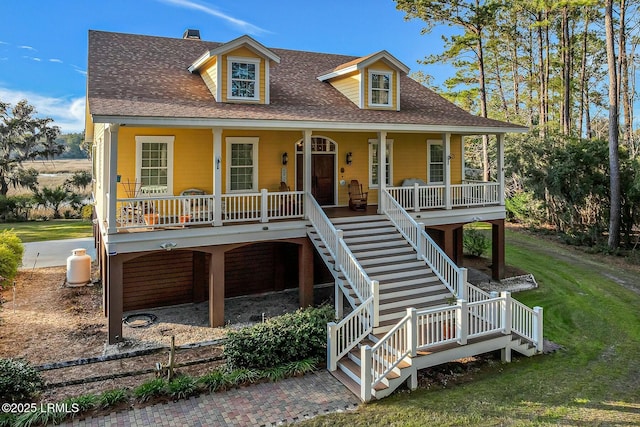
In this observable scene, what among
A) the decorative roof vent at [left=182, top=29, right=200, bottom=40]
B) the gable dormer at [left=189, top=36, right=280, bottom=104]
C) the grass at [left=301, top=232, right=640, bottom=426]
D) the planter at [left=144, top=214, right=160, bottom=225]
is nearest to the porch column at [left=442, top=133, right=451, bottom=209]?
the grass at [left=301, top=232, right=640, bottom=426]

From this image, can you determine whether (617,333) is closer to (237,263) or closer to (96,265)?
(237,263)

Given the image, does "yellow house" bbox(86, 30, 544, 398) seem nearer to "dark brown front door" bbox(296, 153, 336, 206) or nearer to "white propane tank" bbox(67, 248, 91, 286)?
"dark brown front door" bbox(296, 153, 336, 206)

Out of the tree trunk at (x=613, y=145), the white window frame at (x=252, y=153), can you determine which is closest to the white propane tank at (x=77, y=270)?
the white window frame at (x=252, y=153)

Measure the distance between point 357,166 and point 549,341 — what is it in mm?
8216

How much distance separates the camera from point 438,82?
47.2 metres

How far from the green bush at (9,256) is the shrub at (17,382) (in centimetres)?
790

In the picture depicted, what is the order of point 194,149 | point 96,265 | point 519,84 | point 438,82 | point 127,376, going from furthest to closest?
1. point 438,82
2. point 519,84
3. point 96,265
4. point 194,149
5. point 127,376

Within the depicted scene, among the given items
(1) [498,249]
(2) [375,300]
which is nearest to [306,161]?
(2) [375,300]

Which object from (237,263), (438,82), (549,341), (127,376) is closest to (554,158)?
(549,341)

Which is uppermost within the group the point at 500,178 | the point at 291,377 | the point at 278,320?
the point at 500,178

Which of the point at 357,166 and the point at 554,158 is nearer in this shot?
the point at 357,166

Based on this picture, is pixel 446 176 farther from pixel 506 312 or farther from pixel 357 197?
pixel 506 312

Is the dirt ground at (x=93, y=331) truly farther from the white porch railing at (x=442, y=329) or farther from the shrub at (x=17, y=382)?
the white porch railing at (x=442, y=329)

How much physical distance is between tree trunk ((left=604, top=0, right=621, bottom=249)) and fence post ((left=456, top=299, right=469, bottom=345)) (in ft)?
52.8
